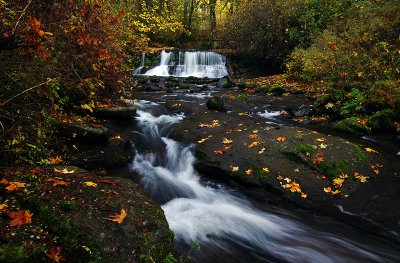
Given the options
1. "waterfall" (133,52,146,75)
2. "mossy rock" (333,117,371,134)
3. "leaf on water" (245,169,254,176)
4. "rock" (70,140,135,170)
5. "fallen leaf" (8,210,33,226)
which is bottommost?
"leaf on water" (245,169,254,176)

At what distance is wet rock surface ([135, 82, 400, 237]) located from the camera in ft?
18.2

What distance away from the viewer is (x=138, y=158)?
288 inches

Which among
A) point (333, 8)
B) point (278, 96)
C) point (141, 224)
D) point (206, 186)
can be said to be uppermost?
point (333, 8)

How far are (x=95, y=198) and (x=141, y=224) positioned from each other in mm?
689

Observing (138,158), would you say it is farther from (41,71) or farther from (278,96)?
(278,96)

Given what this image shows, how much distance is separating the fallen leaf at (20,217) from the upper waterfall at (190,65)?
17.4 m

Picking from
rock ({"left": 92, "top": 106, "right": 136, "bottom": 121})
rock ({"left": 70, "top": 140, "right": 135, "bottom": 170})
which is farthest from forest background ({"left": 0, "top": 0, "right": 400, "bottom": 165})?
rock ({"left": 70, "top": 140, "right": 135, "bottom": 170})

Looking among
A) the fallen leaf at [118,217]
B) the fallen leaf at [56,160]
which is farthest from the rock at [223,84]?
the fallen leaf at [118,217]

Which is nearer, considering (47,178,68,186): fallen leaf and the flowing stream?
(47,178,68,186): fallen leaf

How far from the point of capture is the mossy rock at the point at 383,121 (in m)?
8.59

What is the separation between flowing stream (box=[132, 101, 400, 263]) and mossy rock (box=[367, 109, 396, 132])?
453cm

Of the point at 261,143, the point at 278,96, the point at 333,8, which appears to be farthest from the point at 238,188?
the point at 333,8

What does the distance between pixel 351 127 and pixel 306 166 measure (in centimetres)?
323

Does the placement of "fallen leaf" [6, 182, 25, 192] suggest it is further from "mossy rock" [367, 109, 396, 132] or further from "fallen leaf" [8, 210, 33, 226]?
"mossy rock" [367, 109, 396, 132]
